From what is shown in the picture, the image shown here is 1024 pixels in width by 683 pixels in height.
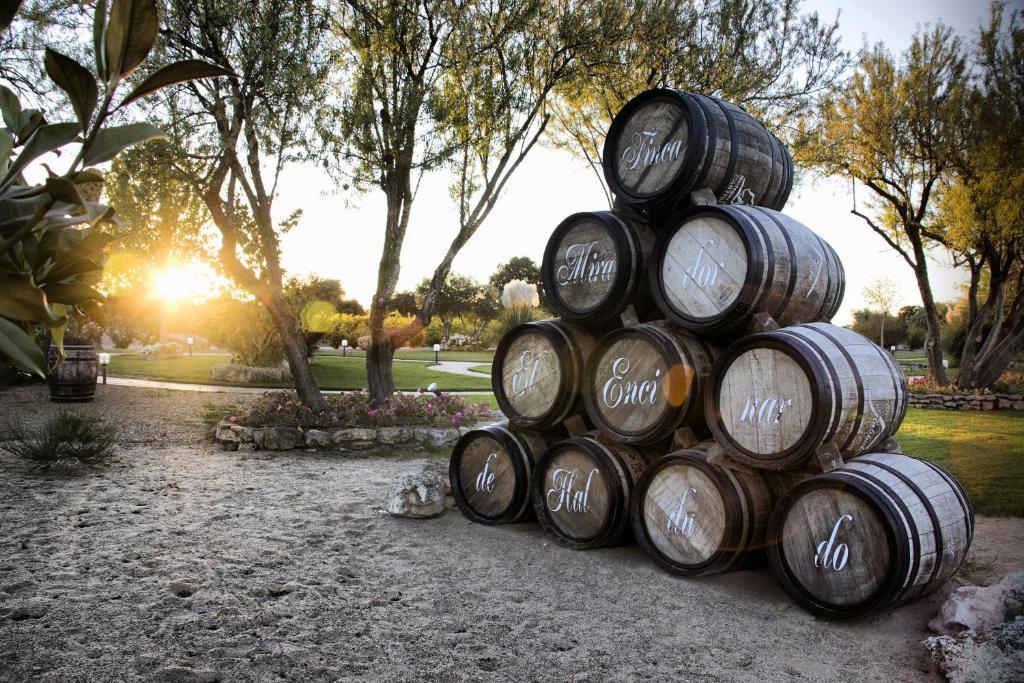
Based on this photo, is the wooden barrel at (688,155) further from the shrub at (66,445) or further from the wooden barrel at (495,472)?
the shrub at (66,445)

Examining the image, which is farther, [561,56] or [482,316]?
[482,316]

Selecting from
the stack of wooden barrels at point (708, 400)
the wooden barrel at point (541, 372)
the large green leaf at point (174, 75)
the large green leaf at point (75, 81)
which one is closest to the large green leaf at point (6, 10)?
the large green leaf at point (75, 81)

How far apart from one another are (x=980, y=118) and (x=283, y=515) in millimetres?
17452

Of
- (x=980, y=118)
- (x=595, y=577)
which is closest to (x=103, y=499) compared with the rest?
(x=595, y=577)

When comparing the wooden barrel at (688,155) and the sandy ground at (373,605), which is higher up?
the wooden barrel at (688,155)

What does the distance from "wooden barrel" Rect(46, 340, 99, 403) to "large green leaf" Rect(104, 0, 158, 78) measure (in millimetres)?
14027

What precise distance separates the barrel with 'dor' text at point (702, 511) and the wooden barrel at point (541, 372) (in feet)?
3.04

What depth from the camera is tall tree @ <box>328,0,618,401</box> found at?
401 inches

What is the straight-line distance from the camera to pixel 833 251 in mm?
4770

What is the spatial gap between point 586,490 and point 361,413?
241 inches

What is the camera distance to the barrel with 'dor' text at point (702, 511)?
13.4 ft

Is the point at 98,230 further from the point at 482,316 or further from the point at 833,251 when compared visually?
the point at 482,316

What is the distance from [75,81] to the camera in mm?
954

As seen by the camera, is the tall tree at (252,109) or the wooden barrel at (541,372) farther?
the tall tree at (252,109)
